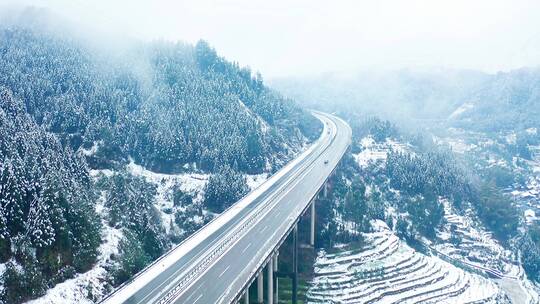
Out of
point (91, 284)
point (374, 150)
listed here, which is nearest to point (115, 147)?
point (91, 284)

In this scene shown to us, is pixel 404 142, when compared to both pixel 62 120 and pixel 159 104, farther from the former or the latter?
pixel 62 120

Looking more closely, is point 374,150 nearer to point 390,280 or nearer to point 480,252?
point 480,252

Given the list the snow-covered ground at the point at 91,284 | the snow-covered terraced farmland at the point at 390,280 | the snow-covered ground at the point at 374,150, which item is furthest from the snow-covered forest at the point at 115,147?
the snow-covered terraced farmland at the point at 390,280

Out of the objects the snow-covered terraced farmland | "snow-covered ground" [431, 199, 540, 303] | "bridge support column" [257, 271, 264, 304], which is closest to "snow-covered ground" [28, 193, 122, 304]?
"bridge support column" [257, 271, 264, 304]

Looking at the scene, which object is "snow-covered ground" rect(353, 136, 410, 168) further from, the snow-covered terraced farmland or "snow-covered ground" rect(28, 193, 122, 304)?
"snow-covered ground" rect(28, 193, 122, 304)

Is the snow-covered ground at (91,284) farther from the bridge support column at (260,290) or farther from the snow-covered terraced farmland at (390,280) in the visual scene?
the snow-covered terraced farmland at (390,280)
